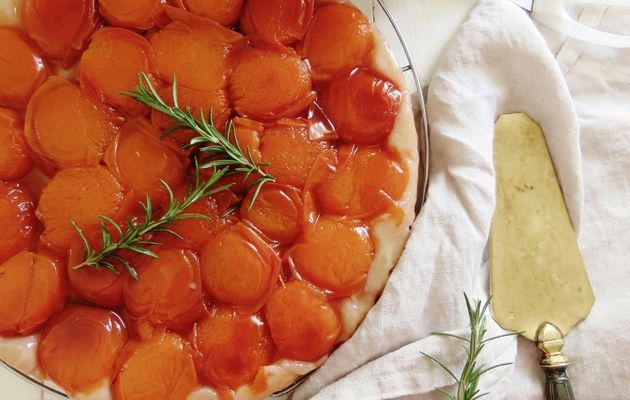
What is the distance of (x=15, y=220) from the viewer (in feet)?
4.33

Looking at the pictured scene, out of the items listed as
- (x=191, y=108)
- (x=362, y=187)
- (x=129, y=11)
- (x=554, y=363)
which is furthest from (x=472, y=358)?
(x=129, y=11)

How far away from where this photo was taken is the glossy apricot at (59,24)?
132 centimetres

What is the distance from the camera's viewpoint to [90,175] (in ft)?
4.36

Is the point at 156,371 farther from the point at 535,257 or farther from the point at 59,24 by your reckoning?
the point at 535,257

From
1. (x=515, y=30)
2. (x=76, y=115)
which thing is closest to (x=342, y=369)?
(x=76, y=115)

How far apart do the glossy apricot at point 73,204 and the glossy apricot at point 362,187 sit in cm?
43

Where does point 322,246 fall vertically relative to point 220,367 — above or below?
above

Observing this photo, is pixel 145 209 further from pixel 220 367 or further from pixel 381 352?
pixel 381 352

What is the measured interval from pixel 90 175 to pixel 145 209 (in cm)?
15

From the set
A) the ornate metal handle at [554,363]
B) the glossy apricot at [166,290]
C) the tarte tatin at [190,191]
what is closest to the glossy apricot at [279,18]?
the tarte tatin at [190,191]

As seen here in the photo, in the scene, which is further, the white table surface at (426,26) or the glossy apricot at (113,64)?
the white table surface at (426,26)

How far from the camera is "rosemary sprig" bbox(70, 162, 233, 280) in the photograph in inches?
49.7

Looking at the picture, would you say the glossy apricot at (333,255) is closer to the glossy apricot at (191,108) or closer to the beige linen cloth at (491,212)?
the beige linen cloth at (491,212)

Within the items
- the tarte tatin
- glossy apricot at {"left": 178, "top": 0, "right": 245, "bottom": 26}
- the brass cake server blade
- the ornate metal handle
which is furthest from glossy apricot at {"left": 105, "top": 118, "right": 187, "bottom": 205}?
the ornate metal handle
